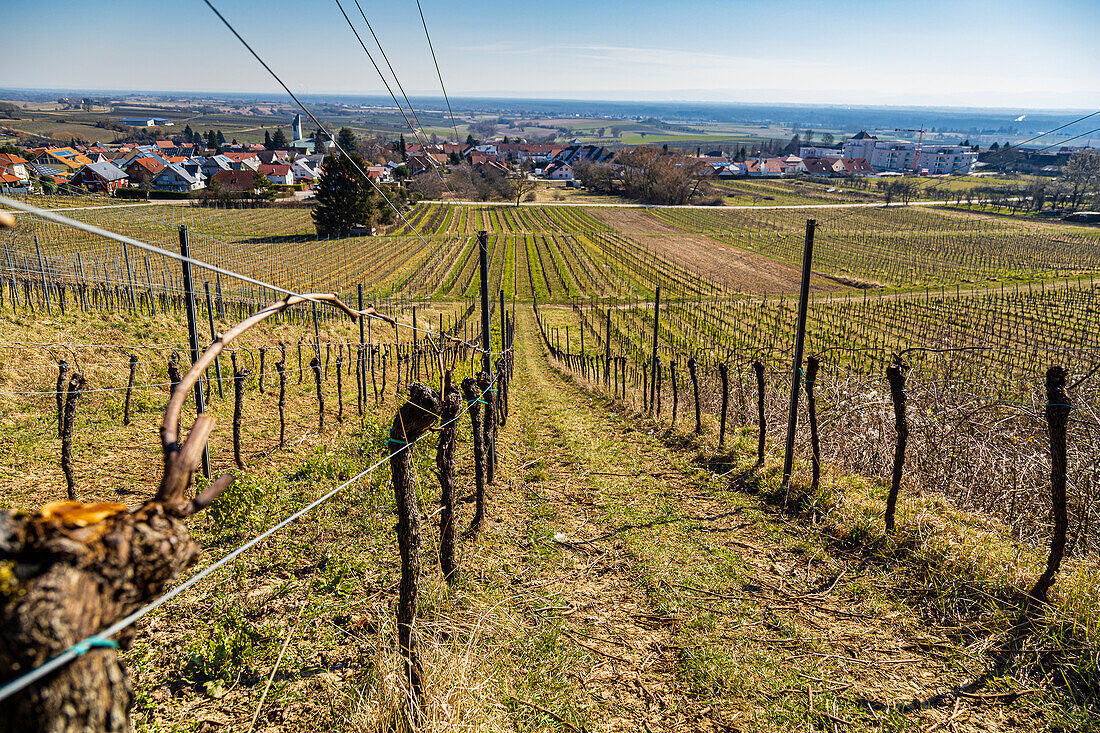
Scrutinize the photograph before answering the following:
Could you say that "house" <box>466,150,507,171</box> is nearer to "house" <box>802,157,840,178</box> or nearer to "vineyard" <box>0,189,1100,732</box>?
"house" <box>802,157,840,178</box>

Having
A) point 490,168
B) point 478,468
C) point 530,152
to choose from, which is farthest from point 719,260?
point 530,152

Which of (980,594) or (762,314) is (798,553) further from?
(762,314)

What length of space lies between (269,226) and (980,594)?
5995 centimetres

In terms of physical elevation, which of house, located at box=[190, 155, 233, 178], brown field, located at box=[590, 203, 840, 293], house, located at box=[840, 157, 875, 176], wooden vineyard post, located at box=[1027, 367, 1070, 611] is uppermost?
house, located at box=[840, 157, 875, 176]

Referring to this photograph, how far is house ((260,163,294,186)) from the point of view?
277 feet

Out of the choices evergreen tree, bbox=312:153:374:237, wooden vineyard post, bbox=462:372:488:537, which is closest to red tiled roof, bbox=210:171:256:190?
evergreen tree, bbox=312:153:374:237

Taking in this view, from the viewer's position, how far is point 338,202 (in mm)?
50562

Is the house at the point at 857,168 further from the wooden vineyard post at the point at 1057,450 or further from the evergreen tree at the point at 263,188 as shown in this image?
the wooden vineyard post at the point at 1057,450

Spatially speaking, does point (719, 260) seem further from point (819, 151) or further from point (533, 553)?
point (819, 151)

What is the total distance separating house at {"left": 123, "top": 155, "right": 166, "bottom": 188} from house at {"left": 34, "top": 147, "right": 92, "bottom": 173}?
5110 millimetres

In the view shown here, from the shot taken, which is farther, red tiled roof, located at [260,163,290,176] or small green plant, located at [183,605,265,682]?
red tiled roof, located at [260,163,290,176]

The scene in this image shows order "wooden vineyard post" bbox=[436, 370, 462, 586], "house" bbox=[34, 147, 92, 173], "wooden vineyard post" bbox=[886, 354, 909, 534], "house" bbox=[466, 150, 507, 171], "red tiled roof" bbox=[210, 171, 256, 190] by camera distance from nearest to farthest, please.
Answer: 1. "wooden vineyard post" bbox=[436, 370, 462, 586]
2. "wooden vineyard post" bbox=[886, 354, 909, 534]
3. "house" bbox=[34, 147, 92, 173]
4. "red tiled roof" bbox=[210, 171, 256, 190]
5. "house" bbox=[466, 150, 507, 171]

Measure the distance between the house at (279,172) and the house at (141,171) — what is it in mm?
14646

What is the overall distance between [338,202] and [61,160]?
2010 centimetres
